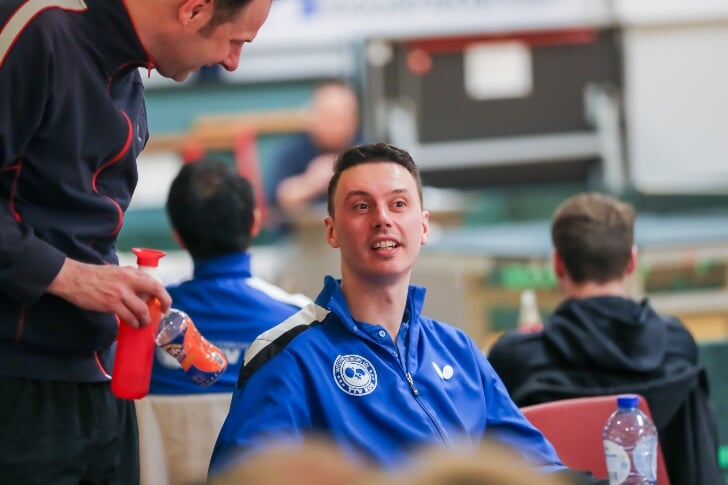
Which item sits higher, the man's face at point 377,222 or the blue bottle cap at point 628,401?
the man's face at point 377,222

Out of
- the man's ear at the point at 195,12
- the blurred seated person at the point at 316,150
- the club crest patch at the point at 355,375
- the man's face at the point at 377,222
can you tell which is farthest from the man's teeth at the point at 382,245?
the blurred seated person at the point at 316,150

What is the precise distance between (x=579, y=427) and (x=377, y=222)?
26.9 inches

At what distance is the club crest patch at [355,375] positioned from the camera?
201 cm

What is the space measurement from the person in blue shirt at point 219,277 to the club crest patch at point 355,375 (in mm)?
686

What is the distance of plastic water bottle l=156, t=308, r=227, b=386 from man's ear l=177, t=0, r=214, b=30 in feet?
2.08

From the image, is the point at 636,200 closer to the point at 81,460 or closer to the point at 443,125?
the point at 443,125

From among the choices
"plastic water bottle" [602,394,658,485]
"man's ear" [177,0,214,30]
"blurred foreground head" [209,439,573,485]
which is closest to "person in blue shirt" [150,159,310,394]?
"plastic water bottle" [602,394,658,485]

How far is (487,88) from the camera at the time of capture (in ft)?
27.1

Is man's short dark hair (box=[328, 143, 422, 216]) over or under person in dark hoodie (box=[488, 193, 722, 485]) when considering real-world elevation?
over

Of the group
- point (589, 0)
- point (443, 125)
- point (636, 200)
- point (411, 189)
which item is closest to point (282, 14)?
point (443, 125)

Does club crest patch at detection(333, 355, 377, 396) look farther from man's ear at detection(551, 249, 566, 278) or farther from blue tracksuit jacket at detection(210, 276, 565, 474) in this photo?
man's ear at detection(551, 249, 566, 278)

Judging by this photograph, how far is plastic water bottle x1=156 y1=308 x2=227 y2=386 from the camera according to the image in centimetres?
228

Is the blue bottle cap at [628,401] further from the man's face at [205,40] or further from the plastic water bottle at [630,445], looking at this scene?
Result: the man's face at [205,40]

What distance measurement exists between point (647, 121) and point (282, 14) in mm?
2779
